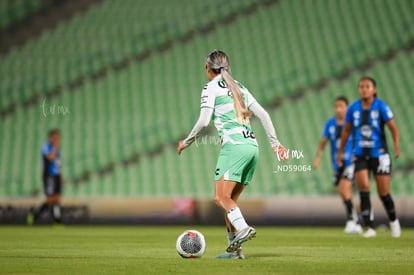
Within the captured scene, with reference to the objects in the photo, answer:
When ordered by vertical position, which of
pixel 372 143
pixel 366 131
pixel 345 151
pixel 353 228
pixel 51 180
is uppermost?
pixel 51 180

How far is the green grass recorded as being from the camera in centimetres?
720

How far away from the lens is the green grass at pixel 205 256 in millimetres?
7203

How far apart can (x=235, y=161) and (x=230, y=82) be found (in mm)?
764

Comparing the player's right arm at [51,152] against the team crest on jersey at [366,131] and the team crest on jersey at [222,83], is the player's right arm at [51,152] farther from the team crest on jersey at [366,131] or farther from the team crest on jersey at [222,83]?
the team crest on jersey at [222,83]

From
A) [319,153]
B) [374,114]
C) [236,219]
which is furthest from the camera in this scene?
[319,153]

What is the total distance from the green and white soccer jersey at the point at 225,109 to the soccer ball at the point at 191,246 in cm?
101

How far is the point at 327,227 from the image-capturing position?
17062 mm

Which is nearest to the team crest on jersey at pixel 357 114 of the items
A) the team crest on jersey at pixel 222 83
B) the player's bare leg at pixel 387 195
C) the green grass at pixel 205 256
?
the player's bare leg at pixel 387 195

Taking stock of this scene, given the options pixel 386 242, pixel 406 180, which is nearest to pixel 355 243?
pixel 386 242

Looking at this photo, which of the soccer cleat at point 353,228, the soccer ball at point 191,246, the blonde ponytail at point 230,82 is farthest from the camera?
the soccer cleat at point 353,228

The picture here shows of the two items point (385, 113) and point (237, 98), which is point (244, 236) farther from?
point (385, 113)

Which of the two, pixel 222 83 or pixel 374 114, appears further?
pixel 374 114

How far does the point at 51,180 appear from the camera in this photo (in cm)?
1823

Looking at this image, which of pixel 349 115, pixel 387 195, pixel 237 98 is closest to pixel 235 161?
pixel 237 98
